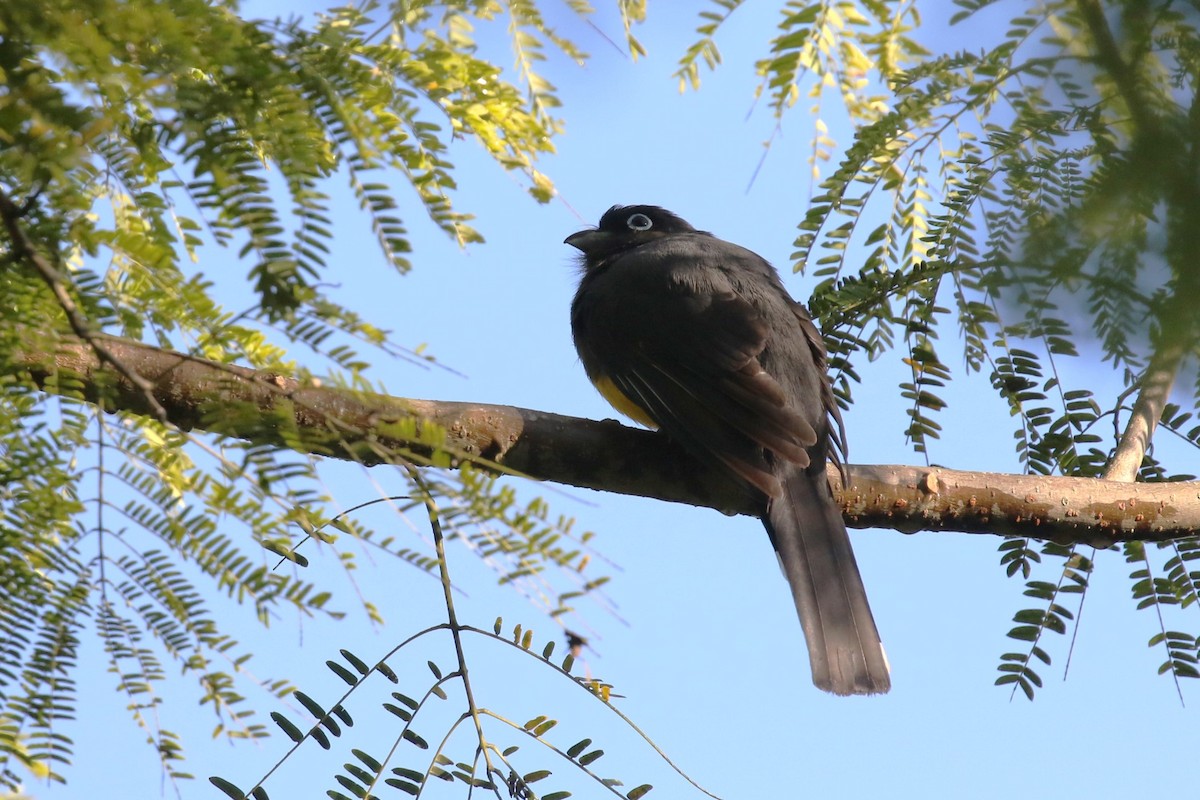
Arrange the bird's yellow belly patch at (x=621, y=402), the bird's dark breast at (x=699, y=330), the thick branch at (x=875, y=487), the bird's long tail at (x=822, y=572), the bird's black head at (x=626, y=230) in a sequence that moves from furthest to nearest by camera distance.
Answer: the bird's black head at (x=626, y=230) → the bird's yellow belly patch at (x=621, y=402) → the bird's dark breast at (x=699, y=330) → the bird's long tail at (x=822, y=572) → the thick branch at (x=875, y=487)

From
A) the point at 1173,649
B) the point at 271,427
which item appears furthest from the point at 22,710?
the point at 1173,649

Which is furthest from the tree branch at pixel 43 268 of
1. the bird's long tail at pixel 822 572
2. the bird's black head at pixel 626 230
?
the bird's black head at pixel 626 230

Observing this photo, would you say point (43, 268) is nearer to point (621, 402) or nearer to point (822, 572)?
point (822, 572)

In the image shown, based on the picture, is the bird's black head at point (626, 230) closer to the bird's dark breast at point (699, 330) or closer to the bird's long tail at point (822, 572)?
the bird's dark breast at point (699, 330)

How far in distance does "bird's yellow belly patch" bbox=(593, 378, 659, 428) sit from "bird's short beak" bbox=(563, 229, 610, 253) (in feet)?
5.16

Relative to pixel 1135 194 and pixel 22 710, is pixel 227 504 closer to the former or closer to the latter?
pixel 22 710

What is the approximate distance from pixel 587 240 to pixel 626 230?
8.7 inches

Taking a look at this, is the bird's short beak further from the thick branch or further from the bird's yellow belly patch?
the thick branch

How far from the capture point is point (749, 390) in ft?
13.9

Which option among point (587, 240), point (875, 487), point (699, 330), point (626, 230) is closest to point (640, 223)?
point (626, 230)

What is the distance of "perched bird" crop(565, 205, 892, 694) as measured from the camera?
4.07 m

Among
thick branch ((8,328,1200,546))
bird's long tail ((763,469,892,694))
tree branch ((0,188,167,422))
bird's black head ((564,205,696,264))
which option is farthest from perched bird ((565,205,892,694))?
tree branch ((0,188,167,422))

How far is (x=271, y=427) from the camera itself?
1.80 meters

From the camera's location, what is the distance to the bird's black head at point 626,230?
6371 mm
